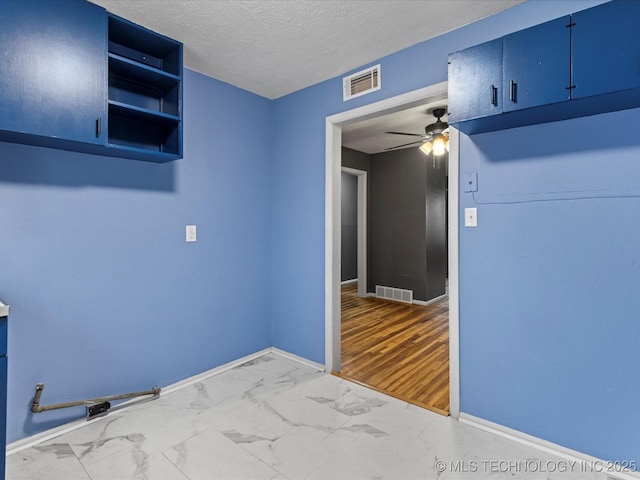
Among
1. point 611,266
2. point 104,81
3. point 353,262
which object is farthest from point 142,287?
point 353,262

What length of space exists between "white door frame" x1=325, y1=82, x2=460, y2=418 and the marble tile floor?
1.23ft

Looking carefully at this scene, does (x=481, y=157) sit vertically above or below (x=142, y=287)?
above

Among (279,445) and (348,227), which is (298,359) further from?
(348,227)

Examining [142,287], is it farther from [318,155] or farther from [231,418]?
[318,155]

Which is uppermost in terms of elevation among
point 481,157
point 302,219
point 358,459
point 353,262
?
point 481,157

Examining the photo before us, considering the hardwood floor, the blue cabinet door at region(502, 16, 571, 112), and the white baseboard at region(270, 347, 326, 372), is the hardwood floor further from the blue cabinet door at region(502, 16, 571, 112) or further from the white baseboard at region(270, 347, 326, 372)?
the blue cabinet door at region(502, 16, 571, 112)

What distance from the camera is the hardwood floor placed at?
2.54 meters

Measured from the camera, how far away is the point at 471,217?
206 cm

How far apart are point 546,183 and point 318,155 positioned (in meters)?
1.68

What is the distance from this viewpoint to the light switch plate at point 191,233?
2.61 m

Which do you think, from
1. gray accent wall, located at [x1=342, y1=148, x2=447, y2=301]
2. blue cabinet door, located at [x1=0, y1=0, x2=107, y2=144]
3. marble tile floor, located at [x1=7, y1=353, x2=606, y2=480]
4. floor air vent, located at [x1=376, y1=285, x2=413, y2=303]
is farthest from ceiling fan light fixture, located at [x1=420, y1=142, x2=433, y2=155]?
blue cabinet door, located at [x1=0, y1=0, x2=107, y2=144]

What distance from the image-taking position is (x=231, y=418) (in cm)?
211

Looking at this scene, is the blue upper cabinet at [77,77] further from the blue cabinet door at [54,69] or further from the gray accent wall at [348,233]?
the gray accent wall at [348,233]

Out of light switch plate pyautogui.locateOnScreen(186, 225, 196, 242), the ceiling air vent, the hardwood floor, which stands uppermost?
the ceiling air vent
